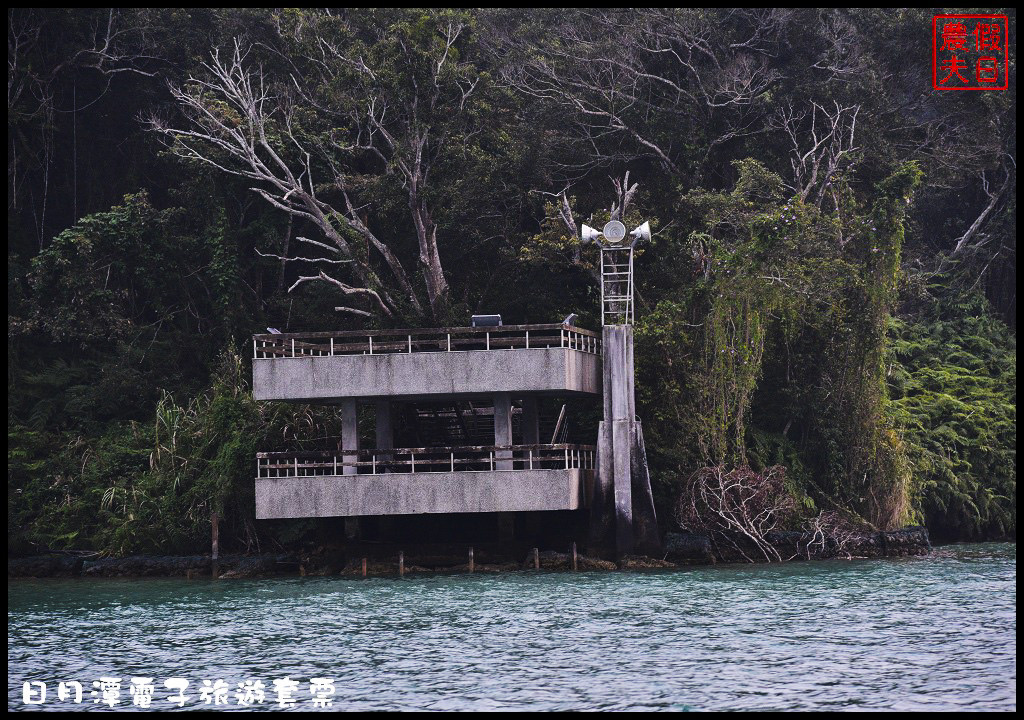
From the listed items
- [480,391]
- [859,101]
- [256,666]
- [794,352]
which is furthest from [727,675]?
[859,101]

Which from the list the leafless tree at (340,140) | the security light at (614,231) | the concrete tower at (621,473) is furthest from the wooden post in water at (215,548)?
the security light at (614,231)

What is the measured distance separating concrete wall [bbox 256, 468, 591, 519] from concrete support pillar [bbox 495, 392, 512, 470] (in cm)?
73

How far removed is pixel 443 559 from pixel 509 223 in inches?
542

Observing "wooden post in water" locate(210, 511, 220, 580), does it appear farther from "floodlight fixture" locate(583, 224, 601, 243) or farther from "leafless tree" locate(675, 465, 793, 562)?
"floodlight fixture" locate(583, 224, 601, 243)

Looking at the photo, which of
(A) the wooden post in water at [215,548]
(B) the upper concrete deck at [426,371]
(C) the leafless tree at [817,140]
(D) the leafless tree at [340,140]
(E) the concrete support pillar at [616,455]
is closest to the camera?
(B) the upper concrete deck at [426,371]

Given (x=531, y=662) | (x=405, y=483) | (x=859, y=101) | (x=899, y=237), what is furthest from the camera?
(x=859, y=101)

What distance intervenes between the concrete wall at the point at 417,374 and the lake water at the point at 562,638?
411 cm

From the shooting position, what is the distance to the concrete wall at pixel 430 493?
1232 inches

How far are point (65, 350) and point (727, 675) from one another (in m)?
30.9

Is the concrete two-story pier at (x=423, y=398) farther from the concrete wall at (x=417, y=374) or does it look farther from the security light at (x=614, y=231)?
the security light at (x=614, y=231)

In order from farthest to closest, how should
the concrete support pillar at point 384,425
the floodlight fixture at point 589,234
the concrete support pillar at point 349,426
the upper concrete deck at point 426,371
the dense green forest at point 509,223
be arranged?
the dense green forest at point 509,223 < the floodlight fixture at point 589,234 < the concrete support pillar at point 384,425 < the concrete support pillar at point 349,426 < the upper concrete deck at point 426,371

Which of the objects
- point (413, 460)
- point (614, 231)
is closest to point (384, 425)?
point (413, 460)

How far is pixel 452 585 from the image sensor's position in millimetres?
29312

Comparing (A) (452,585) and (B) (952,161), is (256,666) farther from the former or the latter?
(B) (952,161)
